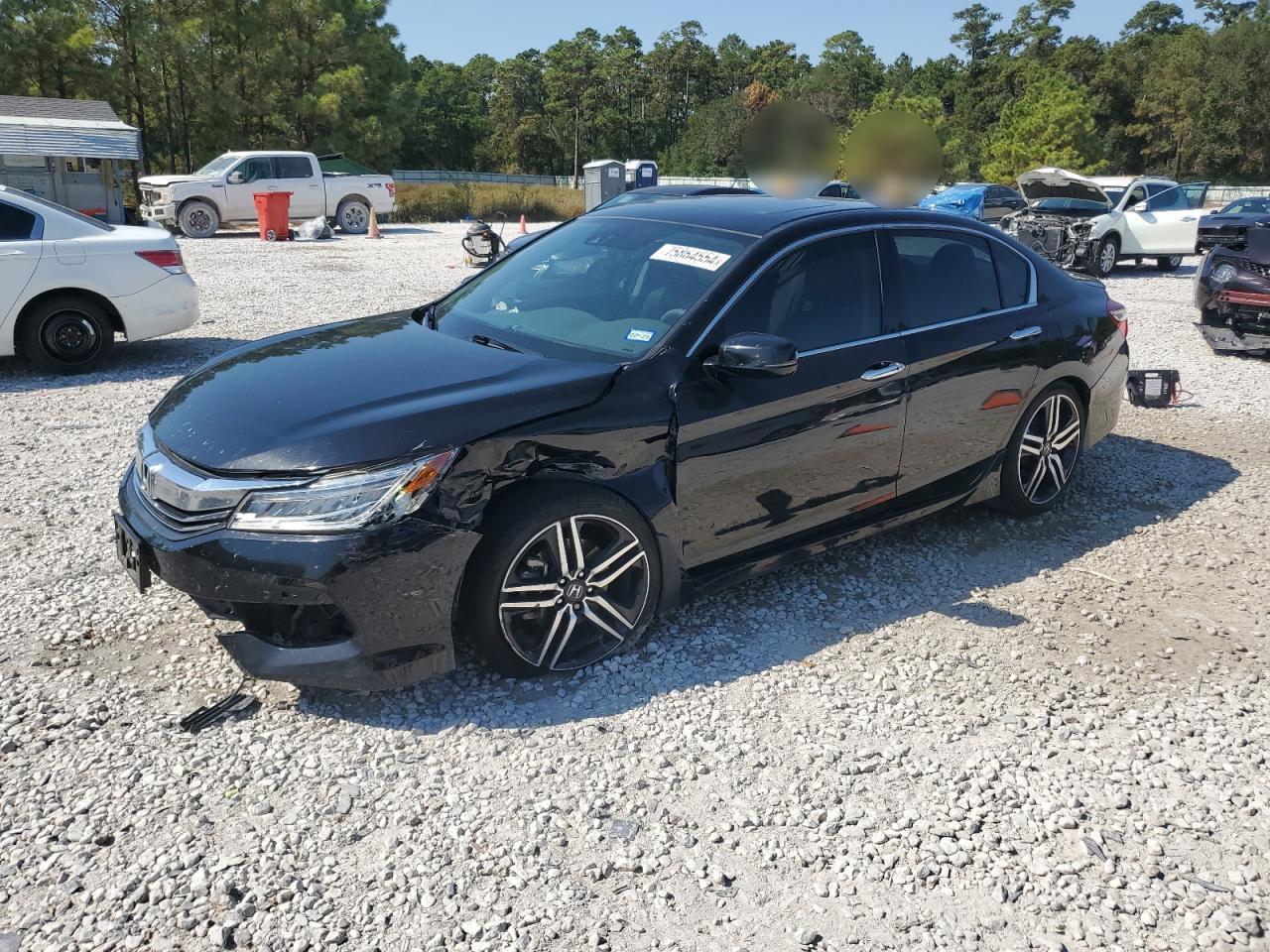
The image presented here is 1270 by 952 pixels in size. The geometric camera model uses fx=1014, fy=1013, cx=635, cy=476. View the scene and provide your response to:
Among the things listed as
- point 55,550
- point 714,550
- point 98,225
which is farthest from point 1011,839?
point 98,225

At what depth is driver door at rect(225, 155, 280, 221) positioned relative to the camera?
22.8m

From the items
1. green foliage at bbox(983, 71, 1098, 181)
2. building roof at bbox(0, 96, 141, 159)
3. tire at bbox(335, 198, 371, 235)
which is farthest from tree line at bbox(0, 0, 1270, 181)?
building roof at bbox(0, 96, 141, 159)

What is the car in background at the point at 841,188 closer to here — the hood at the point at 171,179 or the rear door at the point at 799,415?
the rear door at the point at 799,415

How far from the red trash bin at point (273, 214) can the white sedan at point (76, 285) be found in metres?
14.1

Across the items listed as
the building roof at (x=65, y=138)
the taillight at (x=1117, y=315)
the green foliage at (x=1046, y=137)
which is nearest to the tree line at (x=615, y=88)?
the green foliage at (x=1046, y=137)

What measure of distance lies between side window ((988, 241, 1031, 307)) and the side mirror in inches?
71.8

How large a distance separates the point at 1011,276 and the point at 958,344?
0.72 m

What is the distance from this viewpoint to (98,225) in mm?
8570

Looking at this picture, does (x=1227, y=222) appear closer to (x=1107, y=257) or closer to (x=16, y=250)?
(x=1107, y=257)

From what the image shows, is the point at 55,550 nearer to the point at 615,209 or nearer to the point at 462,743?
the point at 462,743

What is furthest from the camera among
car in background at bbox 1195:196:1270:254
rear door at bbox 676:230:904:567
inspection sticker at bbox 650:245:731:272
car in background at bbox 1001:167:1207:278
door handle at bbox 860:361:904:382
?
car in background at bbox 1001:167:1207:278

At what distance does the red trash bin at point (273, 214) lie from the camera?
72.3ft

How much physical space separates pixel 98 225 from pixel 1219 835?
8.97 meters

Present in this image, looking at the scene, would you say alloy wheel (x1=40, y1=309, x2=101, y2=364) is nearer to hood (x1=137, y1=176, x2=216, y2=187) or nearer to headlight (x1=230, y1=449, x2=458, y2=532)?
headlight (x1=230, y1=449, x2=458, y2=532)
